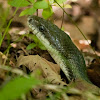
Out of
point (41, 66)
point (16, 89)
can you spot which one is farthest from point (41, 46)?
point (16, 89)

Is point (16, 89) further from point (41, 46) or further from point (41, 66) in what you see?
point (41, 46)

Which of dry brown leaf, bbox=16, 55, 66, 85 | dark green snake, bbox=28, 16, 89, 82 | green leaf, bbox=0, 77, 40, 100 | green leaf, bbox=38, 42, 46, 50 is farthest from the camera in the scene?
green leaf, bbox=38, 42, 46, 50

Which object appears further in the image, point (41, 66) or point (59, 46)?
point (59, 46)

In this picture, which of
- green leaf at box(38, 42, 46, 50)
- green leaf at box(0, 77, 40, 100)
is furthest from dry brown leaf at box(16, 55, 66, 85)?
green leaf at box(0, 77, 40, 100)

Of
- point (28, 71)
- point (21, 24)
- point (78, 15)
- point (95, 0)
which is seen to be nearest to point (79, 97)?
point (28, 71)

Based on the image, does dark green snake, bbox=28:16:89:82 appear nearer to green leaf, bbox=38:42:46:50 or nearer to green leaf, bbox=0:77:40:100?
green leaf, bbox=38:42:46:50

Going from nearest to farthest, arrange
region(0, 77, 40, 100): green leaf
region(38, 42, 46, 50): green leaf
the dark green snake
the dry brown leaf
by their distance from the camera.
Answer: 1. region(0, 77, 40, 100): green leaf
2. the dry brown leaf
3. the dark green snake
4. region(38, 42, 46, 50): green leaf

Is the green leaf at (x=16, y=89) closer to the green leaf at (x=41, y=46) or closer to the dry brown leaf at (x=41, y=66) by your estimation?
the dry brown leaf at (x=41, y=66)

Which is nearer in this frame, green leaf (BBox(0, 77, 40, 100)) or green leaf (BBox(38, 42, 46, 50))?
green leaf (BBox(0, 77, 40, 100))
